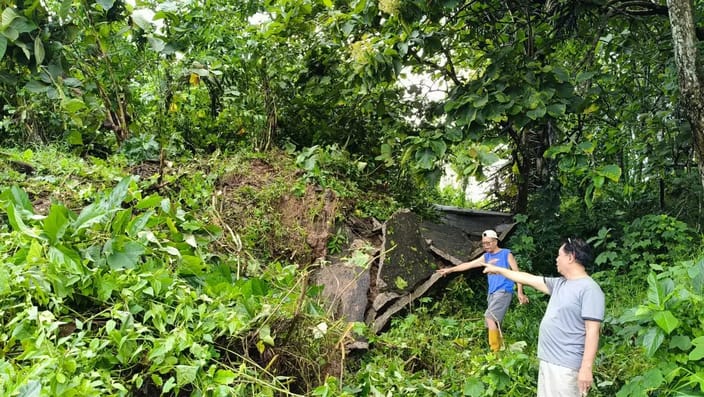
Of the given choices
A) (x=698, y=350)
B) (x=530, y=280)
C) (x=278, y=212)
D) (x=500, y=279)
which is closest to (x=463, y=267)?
(x=500, y=279)

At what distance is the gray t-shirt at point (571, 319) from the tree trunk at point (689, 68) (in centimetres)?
175

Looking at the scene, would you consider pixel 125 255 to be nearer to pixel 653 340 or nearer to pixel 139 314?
pixel 139 314

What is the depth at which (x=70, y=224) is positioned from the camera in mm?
2148

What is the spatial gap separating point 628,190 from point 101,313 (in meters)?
5.79

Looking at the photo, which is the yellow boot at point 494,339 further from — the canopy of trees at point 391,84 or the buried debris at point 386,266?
the canopy of trees at point 391,84

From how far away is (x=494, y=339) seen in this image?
381cm

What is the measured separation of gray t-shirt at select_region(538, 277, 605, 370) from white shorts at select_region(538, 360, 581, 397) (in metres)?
0.03

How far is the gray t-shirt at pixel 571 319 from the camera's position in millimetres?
2547

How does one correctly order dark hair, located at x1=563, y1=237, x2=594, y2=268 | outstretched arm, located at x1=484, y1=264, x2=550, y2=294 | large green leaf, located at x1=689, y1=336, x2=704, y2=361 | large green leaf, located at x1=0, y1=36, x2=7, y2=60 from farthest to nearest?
outstretched arm, located at x1=484, y1=264, x2=550, y2=294 → dark hair, located at x1=563, y1=237, x2=594, y2=268 → large green leaf, located at x1=0, y1=36, x2=7, y2=60 → large green leaf, located at x1=689, y1=336, x2=704, y2=361

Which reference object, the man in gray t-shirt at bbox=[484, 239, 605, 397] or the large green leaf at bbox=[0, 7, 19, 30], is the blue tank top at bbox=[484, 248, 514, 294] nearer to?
the man in gray t-shirt at bbox=[484, 239, 605, 397]

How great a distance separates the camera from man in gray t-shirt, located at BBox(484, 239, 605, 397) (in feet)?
8.27

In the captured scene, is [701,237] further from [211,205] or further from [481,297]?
[211,205]

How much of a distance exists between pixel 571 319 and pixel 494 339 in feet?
4.19

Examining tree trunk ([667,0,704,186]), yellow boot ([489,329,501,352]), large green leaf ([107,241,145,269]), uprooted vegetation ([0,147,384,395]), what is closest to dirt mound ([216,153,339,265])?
uprooted vegetation ([0,147,384,395])
